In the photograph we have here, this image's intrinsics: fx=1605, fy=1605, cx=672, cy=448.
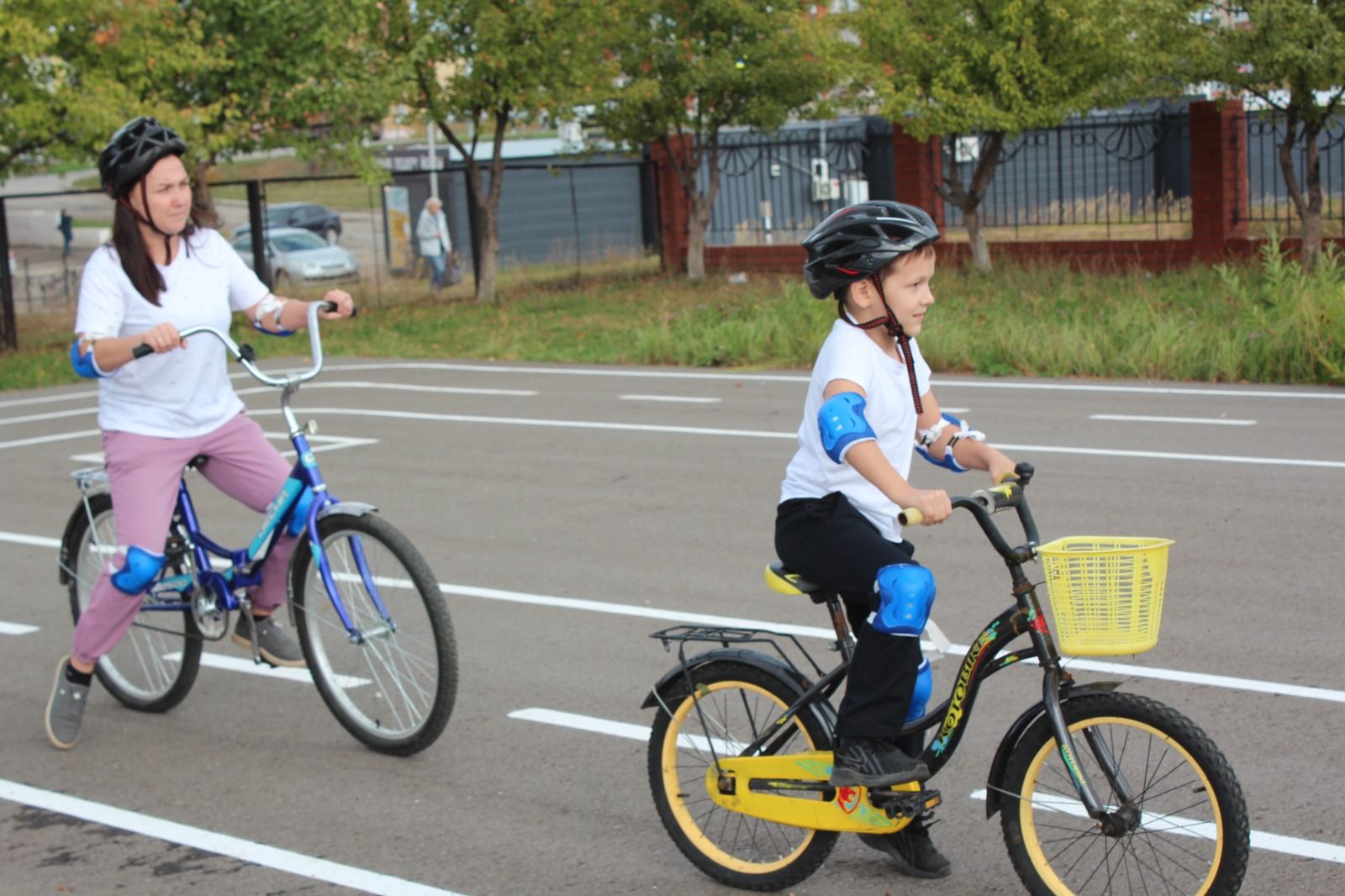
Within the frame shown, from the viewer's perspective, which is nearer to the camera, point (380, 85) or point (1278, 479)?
point (1278, 479)

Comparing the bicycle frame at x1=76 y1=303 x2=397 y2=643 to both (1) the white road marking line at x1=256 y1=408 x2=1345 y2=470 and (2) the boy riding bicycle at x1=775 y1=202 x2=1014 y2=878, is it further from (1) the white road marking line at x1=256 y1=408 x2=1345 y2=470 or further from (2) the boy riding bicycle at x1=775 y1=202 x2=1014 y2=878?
(1) the white road marking line at x1=256 y1=408 x2=1345 y2=470

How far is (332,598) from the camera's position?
5.50 meters

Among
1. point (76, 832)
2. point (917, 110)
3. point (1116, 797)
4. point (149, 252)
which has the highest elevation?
point (917, 110)

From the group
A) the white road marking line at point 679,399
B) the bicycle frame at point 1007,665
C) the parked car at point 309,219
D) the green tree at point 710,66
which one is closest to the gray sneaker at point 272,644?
the bicycle frame at point 1007,665

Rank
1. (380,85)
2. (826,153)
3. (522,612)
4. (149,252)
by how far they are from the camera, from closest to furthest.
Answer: (149,252)
(522,612)
(380,85)
(826,153)

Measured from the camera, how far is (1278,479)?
9672 millimetres

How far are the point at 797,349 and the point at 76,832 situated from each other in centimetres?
1263

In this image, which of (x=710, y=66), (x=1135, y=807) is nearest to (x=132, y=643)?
(x=1135, y=807)

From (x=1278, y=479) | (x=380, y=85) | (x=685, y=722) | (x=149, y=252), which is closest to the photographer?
(x=685, y=722)

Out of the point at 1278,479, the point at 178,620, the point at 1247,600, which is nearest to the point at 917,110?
Result: the point at 1278,479

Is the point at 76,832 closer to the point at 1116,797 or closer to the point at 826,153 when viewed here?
the point at 1116,797

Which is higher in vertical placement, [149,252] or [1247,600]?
[149,252]

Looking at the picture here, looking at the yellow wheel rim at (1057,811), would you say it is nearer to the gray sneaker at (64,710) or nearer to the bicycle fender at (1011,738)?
the bicycle fender at (1011,738)

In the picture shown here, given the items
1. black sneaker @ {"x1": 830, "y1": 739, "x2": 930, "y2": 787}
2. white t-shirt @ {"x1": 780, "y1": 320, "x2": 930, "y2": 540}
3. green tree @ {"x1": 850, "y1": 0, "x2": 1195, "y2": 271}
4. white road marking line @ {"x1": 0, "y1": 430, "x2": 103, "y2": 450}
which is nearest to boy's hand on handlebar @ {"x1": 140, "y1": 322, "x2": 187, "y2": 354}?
white t-shirt @ {"x1": 780, "y1": 320, "x2": 930, "y2": 540}
